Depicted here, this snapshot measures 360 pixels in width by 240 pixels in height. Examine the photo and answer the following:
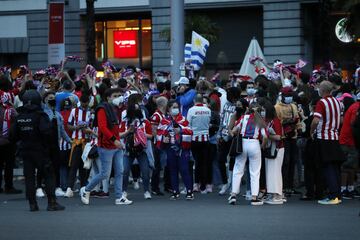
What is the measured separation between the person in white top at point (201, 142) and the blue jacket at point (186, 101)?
78 centimetres

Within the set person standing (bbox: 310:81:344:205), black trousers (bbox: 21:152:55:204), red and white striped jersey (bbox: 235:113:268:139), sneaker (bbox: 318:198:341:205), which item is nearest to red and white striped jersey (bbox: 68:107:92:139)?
black trousers (bbox: 21:152:55:204)

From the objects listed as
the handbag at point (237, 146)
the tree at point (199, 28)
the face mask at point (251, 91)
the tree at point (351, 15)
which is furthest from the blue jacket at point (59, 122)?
the tree at point (199, 28)

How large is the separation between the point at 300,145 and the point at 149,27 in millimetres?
25263

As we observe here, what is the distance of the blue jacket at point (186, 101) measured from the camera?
1844 centimetres

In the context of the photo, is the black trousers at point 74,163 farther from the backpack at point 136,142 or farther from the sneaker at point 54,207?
the sneaker at point 54,207

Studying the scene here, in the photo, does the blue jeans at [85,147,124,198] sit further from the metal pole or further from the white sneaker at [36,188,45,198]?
the metal pole

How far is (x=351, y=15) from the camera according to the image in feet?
72.9

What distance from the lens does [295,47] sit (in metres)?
38.4

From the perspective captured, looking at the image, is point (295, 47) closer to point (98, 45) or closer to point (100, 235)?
point (98, 45)

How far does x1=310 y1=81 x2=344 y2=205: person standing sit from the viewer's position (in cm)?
1525

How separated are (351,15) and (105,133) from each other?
9.05 meters

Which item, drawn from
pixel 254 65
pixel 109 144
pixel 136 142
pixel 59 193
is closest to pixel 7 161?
pixel 59 193

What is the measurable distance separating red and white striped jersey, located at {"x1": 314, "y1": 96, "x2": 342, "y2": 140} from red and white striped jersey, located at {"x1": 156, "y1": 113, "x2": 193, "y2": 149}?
245 centimetres

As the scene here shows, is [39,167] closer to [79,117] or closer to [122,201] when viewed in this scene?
[122,201]
